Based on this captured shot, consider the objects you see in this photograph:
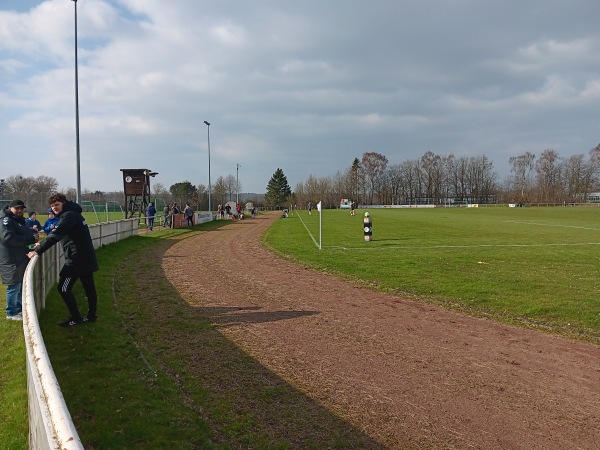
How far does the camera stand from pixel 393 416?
421cm

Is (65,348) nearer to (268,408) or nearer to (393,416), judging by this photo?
(268,408)

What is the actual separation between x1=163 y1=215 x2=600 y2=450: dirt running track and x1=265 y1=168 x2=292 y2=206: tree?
11923cm

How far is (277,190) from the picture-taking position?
131125 mm

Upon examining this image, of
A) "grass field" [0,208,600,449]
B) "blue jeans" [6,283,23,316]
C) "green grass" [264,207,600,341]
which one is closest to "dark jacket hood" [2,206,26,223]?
"blue jeans" [6,283,23,316]

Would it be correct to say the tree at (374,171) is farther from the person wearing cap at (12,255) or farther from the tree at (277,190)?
the person wearing cap at (12,255)

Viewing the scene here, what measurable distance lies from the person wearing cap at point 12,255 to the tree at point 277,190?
396 feet

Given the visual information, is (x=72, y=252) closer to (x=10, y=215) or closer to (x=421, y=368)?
(x=10, y=215)

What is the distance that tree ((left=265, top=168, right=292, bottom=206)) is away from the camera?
12862 centimetres

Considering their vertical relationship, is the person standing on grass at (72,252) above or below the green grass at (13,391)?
above

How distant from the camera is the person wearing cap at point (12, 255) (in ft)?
24.1

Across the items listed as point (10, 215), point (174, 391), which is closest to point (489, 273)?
point (174, 391)

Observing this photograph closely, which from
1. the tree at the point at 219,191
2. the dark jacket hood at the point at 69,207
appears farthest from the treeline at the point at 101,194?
the dark jacket hood at the point at 69,207

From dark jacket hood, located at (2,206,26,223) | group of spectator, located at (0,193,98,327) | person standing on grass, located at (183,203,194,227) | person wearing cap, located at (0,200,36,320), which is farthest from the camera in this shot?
person standing on grass, located at (183,203,194,227)

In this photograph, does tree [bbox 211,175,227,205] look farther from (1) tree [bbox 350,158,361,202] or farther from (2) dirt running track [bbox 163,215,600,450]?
(2) dirt running track [bbox 163,215,600,450]
